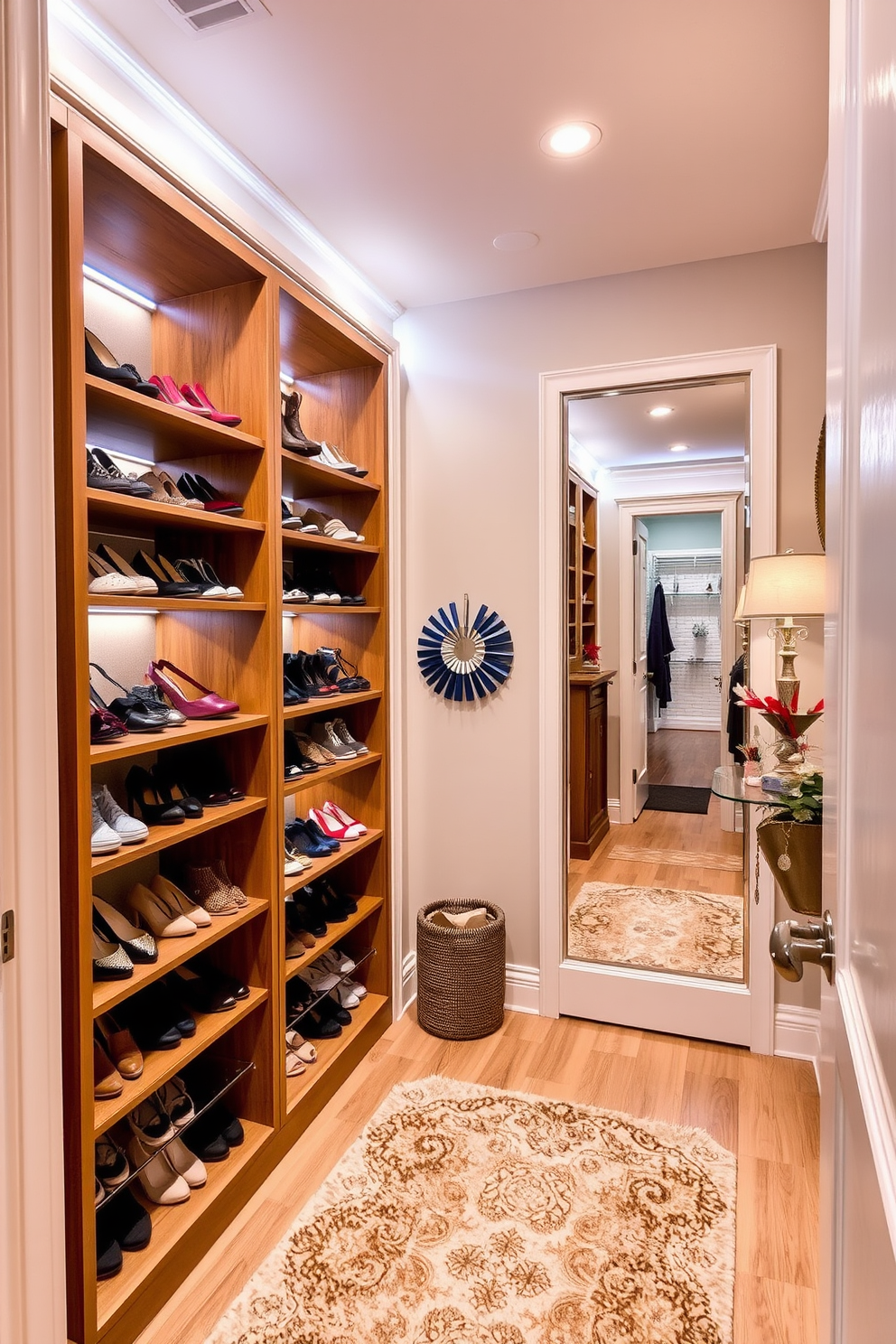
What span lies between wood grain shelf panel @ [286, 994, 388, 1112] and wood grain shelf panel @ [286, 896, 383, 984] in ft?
0.18

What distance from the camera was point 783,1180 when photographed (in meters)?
1.96

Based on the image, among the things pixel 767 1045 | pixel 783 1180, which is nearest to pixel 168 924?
pixel 783 1180

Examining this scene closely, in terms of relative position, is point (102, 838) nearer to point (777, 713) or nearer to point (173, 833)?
point (173, 833)

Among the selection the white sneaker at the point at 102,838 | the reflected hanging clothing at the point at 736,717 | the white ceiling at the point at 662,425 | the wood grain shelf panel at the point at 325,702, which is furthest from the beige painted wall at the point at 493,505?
the white sneaker at the point at 102,838

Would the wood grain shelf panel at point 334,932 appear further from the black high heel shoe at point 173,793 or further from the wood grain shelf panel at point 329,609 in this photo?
the wood grain shelf panel at point 329,609

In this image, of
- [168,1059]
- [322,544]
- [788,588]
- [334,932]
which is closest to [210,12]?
[322,544]

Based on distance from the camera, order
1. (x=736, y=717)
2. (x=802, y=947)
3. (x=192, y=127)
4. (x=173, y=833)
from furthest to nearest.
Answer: (x=736, y=717), (x=192, y=127), (x=173, y=833), (x=802, y=947)

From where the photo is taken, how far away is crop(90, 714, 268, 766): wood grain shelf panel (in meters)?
1.52

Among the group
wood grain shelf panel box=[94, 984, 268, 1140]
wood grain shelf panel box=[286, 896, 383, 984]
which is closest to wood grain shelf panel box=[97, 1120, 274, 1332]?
wood grain shelf panel box=[94, 984, 268, 1140]

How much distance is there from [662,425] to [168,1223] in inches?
104

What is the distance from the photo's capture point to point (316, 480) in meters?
2.44

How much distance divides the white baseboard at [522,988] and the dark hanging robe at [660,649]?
43.3 inches

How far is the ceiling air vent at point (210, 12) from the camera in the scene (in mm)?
1503

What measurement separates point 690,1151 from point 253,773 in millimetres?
1532
